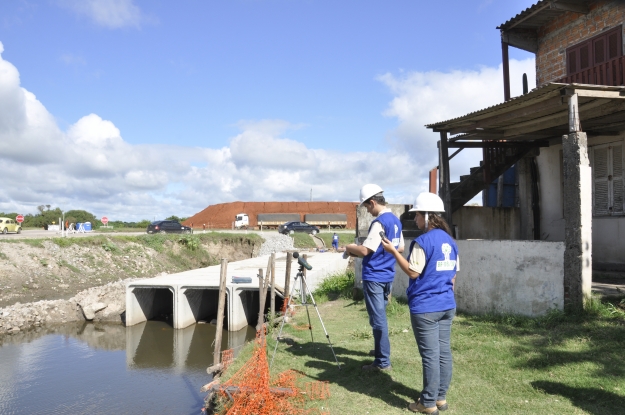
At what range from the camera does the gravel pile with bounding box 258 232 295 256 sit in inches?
1313

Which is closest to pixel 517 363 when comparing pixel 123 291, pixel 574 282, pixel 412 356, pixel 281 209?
pixel 412 356

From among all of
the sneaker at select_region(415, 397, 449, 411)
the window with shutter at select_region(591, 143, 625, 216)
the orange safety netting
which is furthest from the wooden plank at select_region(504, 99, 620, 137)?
the orange safety netting

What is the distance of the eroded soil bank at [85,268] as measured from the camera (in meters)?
16.1

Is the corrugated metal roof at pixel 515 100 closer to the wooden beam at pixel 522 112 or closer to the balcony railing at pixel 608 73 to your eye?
the wooden beam at pixel 522 112

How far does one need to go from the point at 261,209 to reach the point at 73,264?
123 ft

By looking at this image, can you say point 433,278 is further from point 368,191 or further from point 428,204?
point 368,191

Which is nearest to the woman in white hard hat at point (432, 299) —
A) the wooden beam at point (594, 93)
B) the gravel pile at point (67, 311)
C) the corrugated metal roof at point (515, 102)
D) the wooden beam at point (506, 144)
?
the corrugated metal roof at point (515, 102)

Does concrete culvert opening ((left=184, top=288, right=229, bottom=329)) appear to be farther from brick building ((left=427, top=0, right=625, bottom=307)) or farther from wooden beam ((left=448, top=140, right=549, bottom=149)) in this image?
brick building ((left=427, top=0, right=625, bottom=307))

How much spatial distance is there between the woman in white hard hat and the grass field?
0.49m

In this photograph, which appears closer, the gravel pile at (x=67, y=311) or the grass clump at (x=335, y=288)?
the grass clump at (x=335, y=288)

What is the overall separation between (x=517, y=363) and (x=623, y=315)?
84.7 inches

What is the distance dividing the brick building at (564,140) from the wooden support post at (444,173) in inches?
0.8

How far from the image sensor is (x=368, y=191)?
547 cm

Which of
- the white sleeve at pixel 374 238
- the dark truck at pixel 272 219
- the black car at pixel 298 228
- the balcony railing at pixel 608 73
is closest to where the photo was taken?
the white sleeve at pixel 374 238
